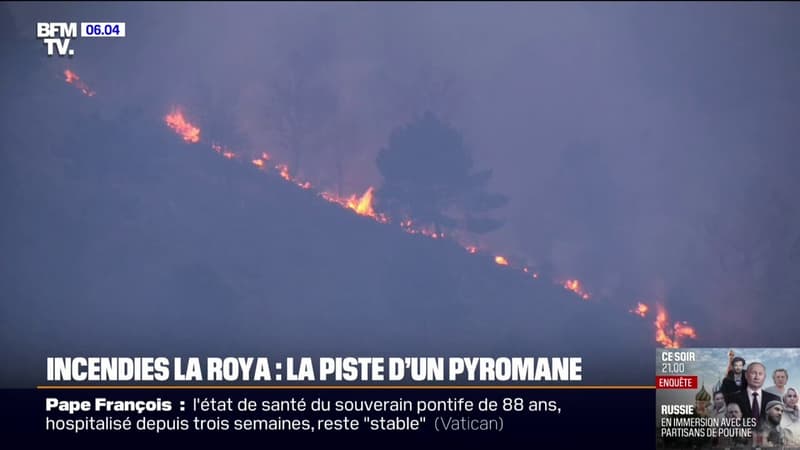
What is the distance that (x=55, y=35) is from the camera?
1639cm

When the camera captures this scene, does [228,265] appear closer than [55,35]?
No

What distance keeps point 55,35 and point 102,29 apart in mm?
843

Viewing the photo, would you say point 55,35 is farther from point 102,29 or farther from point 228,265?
point 228,265

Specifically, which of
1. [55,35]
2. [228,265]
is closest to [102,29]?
[55,35]

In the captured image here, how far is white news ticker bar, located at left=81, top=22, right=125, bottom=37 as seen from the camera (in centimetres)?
1664

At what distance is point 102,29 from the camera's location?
16797 mm

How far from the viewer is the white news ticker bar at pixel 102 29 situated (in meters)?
16.6

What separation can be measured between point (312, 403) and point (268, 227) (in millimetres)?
35892

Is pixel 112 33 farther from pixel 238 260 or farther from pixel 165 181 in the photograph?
pixel 165 181

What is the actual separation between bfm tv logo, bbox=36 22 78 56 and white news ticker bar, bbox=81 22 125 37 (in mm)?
194

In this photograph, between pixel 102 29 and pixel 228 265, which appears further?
pixel 228 265

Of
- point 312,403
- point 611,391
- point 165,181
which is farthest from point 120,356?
point 165,181

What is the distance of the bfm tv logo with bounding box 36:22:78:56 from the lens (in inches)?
637

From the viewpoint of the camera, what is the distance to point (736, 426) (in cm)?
1478
